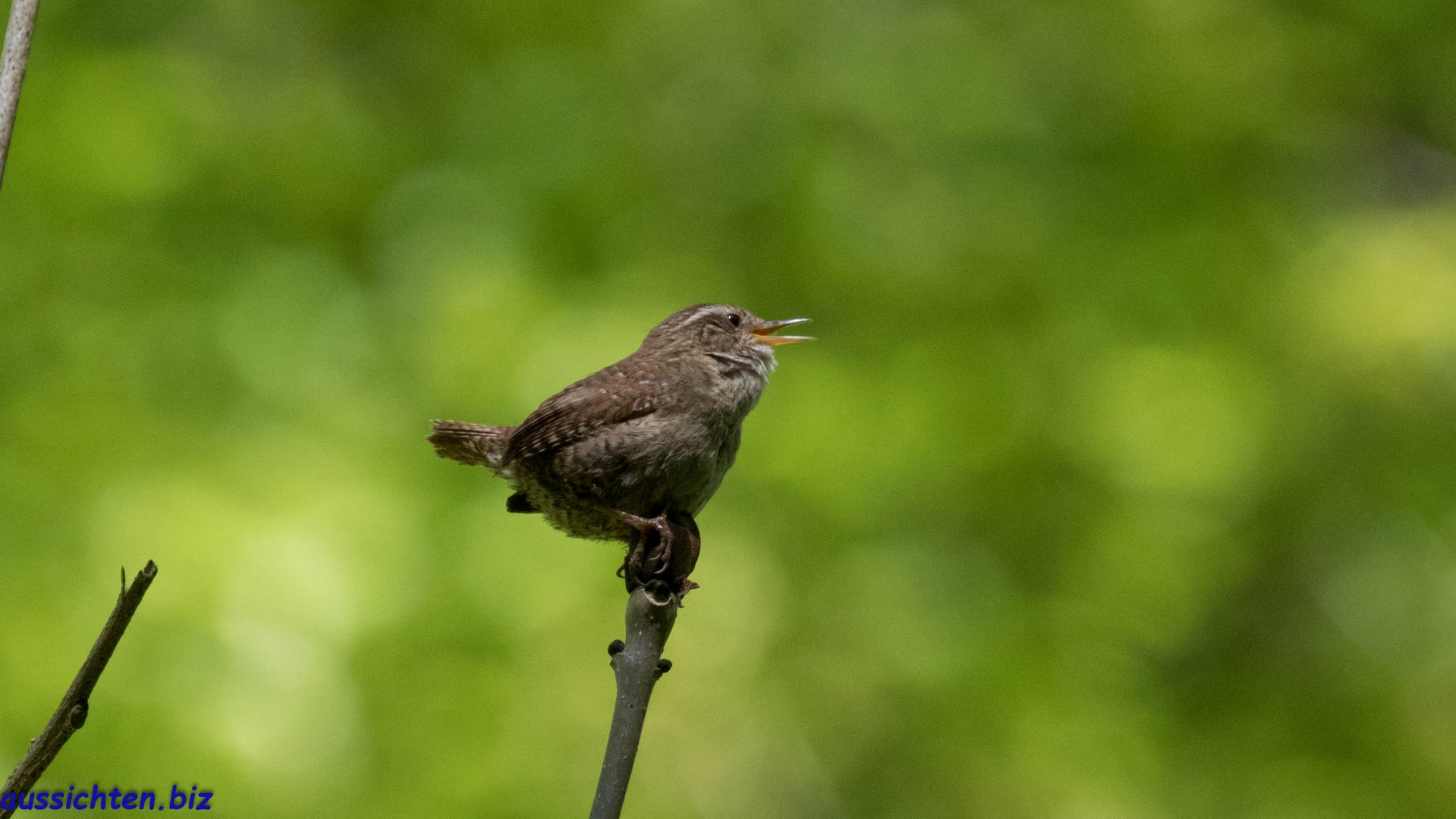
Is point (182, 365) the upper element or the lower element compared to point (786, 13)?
lower

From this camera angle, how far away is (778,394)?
5773mm

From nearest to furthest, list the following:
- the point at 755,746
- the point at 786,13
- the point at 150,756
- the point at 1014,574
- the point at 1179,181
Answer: the point at 150,756
the point at 755,746
the point at 1014,574
the point at 1179,181
the point at 786,13

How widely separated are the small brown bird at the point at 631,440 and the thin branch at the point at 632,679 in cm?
54

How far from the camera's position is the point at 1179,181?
647 centimetres

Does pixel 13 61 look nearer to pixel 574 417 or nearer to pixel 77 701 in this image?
pixel 77 701

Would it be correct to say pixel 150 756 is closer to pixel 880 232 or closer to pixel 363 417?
pixel 363 417

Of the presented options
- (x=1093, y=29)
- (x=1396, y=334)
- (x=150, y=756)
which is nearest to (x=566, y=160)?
A: (x=1093, y=29)

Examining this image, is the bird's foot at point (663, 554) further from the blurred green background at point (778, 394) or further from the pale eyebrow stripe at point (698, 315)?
the blurred green background at point (778, 394)

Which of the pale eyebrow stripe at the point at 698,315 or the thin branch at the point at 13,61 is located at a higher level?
the pale eyebrow stripe at the point at 698,315

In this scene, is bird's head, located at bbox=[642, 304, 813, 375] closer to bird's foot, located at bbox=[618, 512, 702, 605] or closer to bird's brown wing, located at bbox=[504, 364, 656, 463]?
bird's brown wing, located at bbox=[504, 364, 656, 463]

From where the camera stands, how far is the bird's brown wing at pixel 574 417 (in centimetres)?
265

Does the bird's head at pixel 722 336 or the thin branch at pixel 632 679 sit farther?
the bird's head at pixel 722 336

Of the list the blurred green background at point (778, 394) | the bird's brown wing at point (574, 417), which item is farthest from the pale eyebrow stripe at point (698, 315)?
the blurred green background at point (778, 394)

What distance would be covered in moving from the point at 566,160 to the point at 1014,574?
9.88 feet
